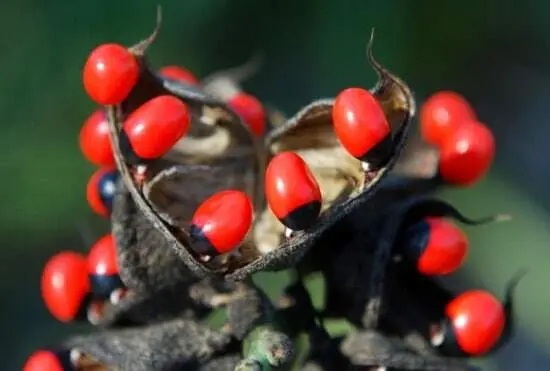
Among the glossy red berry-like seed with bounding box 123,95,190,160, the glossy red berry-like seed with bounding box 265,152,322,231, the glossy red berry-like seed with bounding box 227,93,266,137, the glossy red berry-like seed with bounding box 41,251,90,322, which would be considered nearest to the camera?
the glossy red berry-like seed with bounding box 265,152,322,231

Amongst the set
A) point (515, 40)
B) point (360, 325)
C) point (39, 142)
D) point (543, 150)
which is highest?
point (360, 325)

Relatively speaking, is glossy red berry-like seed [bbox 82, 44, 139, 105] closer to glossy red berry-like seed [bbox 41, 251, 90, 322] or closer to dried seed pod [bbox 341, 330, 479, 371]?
glossy red berry-like seed [bbox 41, 251, 90, 322]

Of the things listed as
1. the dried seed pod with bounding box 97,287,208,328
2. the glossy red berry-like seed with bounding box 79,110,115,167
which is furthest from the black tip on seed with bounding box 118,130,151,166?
the dried seed pod with bounding box 97,287,208,328

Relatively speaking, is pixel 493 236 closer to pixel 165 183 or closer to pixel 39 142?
pixel 39 142

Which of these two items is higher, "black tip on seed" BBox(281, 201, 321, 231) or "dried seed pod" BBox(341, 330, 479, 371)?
"black tip on seed" BBox(281, 201, 321, 231)

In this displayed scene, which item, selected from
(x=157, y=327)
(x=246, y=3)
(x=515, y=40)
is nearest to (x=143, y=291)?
(x=157, y=327)

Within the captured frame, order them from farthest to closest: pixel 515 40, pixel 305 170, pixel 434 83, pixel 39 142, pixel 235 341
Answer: pixel 515 40, pixel 434 83, pixel 39 142, pixel 235 341, pixel 305 170

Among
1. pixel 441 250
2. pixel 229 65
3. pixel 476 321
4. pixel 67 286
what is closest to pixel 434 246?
pixel 441 250

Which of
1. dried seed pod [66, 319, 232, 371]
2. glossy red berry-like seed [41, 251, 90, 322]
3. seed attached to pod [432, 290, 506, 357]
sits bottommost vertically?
seed attached to pod [432, 290, 506, 357]
